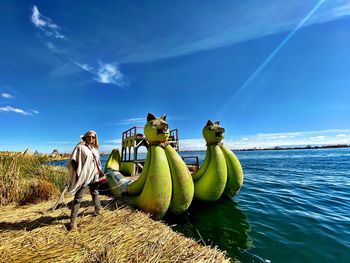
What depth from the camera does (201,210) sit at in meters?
8.47

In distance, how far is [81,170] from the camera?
4785 millimetres

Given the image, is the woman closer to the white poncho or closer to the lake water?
the white poncho

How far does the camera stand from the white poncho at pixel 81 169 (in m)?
4.71

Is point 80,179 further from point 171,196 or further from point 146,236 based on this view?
point 171,196

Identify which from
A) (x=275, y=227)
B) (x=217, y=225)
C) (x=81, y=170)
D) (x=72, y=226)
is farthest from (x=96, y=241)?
(x=275, y=227)

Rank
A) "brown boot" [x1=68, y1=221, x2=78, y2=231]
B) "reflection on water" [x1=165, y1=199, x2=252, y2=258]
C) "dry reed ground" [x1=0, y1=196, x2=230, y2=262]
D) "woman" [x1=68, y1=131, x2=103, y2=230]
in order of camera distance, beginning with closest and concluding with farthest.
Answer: "dry reed ground" [x1=0, y1=196, x2=230, y2=262], "brown boot" [x1=68, y1=221, x2=78, y2=231], "woman" [x1=68, y1=131, x2=103, y2=230], "reflection on water" [x1=165, y1=199, x2=252, y2=258]

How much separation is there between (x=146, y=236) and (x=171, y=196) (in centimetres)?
243

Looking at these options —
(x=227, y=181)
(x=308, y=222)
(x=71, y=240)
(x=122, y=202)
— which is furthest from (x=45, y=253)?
(x=308, y=222)

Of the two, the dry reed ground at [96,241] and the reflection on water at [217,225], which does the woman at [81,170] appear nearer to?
the dry reed ground at [96,241]

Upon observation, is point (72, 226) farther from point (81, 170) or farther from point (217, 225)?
point (217, 225)

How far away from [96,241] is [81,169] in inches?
63.8

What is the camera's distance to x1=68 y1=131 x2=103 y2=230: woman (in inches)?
184

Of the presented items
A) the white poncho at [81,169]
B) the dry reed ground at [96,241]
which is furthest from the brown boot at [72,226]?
the white poncho at [81,169]

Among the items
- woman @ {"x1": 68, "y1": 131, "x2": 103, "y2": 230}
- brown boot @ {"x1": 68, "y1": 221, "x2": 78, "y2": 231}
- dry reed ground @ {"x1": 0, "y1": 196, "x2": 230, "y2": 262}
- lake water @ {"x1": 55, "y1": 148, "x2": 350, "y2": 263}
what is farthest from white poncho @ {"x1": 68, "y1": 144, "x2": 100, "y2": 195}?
lake water @ {"x1": 55, "y1": 148, "x2": 350, "y2": 263}
